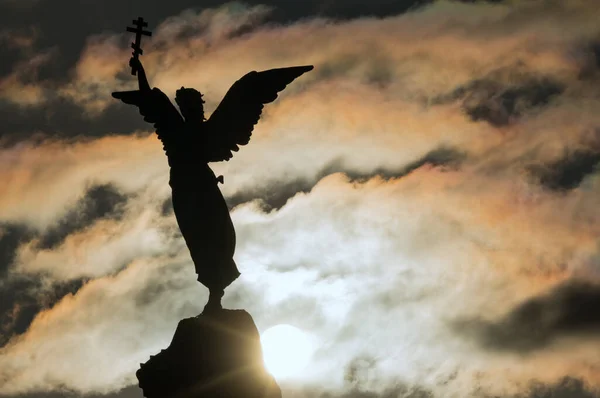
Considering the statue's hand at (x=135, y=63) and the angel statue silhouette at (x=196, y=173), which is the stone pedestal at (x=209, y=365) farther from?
the statue's hand at (x=135, y=63)

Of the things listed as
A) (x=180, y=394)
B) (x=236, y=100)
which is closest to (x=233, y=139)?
(x=236, y=100)

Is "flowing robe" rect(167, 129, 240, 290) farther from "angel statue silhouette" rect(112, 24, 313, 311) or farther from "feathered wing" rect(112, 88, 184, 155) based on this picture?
"feathered wing" rect(112, 88, 184, 155)

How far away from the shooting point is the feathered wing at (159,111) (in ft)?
38.8

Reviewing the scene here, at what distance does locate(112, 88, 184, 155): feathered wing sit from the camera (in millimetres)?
11836

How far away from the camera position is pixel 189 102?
1205 cm

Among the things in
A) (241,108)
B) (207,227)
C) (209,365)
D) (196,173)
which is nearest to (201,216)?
(207,227)

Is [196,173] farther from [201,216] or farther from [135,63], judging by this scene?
[135,63]

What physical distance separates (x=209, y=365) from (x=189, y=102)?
3.34 metres

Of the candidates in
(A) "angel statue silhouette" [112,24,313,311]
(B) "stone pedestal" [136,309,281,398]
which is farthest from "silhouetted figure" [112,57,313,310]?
(B) "stone pedestal" [136,309,281,398]

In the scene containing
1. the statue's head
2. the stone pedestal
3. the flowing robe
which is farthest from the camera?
the statue's head

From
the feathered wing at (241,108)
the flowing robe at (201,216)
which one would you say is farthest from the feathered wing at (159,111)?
the feathered wing at (241,108)

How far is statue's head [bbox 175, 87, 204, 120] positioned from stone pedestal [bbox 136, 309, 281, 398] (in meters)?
2.61

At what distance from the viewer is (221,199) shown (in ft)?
39.5

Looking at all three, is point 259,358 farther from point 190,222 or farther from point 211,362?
point 190,222
